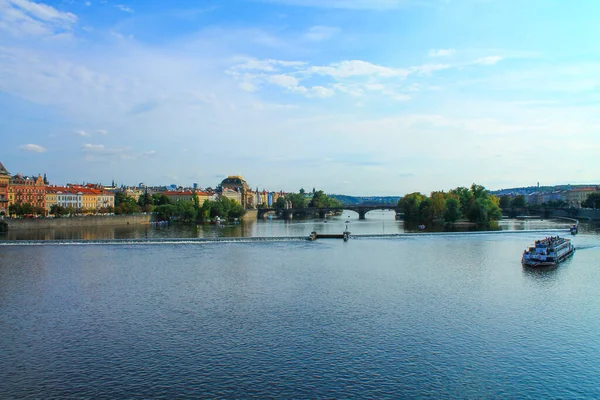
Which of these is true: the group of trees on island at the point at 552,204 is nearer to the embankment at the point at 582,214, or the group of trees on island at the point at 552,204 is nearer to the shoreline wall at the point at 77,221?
→ the embankment at the point at 582,214

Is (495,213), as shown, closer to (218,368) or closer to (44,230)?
(44,230)

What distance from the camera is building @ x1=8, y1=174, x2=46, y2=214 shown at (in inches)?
2963

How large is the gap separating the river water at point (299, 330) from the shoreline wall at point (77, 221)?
32007 mm

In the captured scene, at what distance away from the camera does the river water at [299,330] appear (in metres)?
12.9

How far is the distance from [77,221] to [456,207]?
50.2 metres

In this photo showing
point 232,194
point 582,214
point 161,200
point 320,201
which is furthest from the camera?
point 320,201

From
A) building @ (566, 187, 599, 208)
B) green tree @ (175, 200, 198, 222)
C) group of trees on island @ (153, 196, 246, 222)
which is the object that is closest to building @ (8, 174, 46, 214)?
group of trees on island @ (153, 196, 246, 222)

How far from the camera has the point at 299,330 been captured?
1683 cm

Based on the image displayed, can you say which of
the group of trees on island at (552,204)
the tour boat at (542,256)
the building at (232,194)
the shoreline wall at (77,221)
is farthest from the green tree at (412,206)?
the tour boat at (542,256)

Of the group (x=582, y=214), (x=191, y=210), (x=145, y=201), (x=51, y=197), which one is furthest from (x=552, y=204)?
(x=51, y=197)

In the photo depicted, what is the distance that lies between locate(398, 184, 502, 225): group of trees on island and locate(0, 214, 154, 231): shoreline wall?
43749 millimetres

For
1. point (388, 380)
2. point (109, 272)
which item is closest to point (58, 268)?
point (109, 272)

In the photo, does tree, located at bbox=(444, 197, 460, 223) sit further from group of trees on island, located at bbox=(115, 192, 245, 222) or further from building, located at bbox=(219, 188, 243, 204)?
building, located at bbox=(219, 188, 243, 204)

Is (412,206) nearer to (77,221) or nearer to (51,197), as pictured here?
(77,221)
